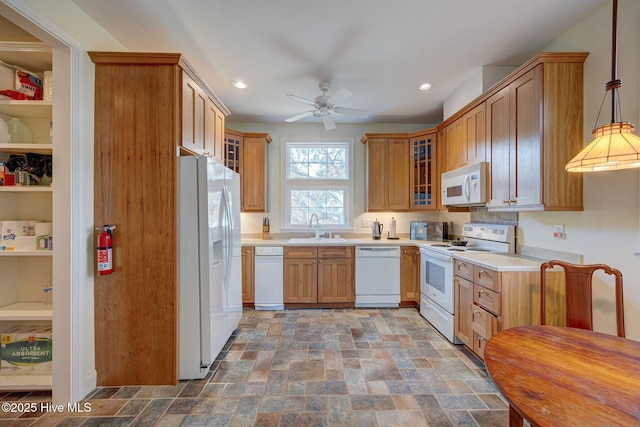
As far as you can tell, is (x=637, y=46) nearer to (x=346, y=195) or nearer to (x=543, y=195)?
(x=543, y=195)

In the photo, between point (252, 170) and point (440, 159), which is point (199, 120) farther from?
point (440, 159)

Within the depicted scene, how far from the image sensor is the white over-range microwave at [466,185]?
2590 mm

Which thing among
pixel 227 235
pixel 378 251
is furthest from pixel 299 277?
pixel 227 235

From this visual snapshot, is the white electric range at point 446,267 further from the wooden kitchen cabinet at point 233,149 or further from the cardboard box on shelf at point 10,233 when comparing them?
the cardboard box on shelf at point 10,233

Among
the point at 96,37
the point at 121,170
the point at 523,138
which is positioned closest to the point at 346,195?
the point at 523,138

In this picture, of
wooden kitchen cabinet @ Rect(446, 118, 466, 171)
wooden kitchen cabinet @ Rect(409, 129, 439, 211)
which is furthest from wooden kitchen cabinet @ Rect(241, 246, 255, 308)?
wooden kitchen cabinet @ Rect(446, 118, 466, 171)

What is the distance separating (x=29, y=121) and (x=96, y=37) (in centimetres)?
84

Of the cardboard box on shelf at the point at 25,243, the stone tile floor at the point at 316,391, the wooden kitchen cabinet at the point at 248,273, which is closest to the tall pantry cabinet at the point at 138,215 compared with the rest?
the stone tile floor at the point at 316,391

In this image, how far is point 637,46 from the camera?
165 centimetres

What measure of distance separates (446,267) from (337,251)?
4.55 feet

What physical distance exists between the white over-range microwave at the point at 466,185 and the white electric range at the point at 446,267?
37 centimetres

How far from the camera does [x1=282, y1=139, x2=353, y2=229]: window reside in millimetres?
4219

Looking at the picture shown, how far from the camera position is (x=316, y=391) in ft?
6.27

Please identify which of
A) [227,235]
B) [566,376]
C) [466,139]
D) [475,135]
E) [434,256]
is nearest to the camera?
[566,376]
